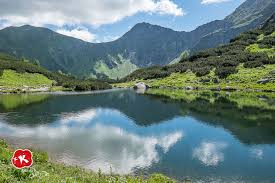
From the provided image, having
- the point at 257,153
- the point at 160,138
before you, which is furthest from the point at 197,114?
the point at 257,153

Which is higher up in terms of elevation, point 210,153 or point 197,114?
point 197,114

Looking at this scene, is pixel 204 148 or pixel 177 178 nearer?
pixel 177 178

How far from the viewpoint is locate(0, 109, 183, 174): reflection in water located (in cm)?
5094

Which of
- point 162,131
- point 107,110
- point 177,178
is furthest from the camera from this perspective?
point 107,110

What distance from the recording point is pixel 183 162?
51406 mm

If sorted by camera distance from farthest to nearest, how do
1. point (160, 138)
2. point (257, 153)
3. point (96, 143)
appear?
point (160, 138)
point (96, 143)
point (257, 153)

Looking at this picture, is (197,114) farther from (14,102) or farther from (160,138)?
(14,102)

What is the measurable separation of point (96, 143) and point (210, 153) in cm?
2327

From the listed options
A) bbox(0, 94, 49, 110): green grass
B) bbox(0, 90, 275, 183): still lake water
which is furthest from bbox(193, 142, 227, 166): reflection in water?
bbox(0, 94, 49, 110): green grass

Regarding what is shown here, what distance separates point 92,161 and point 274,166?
29.1 metres

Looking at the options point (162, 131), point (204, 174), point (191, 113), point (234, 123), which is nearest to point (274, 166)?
point (204, 174)

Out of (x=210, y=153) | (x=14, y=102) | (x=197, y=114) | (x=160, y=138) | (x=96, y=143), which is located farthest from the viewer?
(x=14, y=102)

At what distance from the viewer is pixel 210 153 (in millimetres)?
57969

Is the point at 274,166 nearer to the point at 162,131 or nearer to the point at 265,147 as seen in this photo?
the point at 265,147
